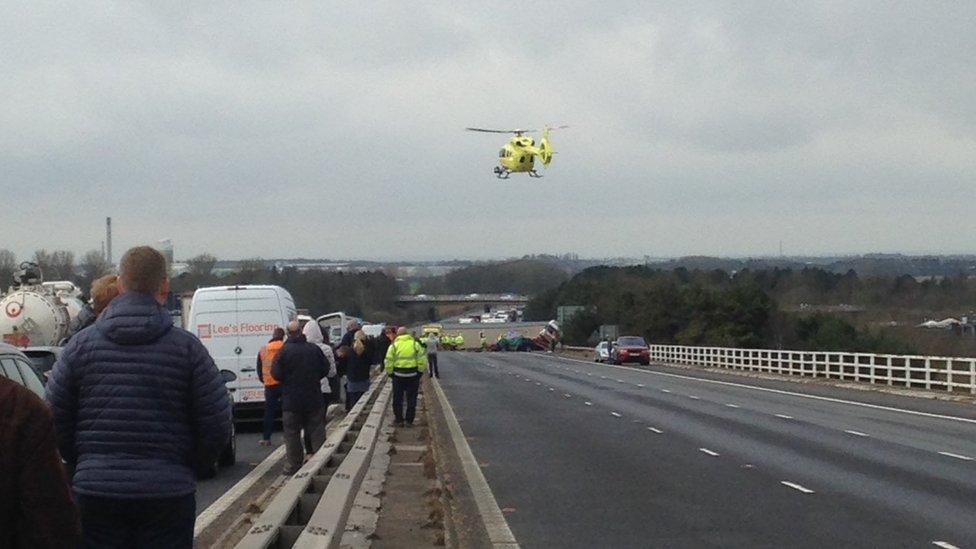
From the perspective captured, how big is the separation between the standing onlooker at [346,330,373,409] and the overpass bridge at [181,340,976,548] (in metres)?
0.28

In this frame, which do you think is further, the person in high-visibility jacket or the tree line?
the tree line

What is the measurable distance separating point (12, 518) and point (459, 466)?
14.8 metres

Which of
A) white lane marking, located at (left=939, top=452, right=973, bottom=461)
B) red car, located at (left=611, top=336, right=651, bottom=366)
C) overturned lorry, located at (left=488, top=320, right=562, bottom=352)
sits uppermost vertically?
white lane marking, located at (left=939, top=452, right=973, bottom=461)

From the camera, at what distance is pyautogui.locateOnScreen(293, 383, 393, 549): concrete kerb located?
878 centimetres

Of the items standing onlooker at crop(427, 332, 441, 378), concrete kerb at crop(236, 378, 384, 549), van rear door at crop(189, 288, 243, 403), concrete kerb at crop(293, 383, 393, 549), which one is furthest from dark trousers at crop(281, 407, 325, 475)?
standing onlooker at crop(427, 332, 441, 378)

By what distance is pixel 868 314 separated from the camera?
133 metres

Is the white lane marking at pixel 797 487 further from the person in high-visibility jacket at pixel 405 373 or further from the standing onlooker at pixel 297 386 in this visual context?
the person in high-visibility jacket at pixel 405 373

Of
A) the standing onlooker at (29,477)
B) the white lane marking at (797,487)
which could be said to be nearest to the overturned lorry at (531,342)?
the white lane marking at (797,487)

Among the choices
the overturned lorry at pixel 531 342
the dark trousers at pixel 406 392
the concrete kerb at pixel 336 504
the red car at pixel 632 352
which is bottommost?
the overturned lorry at pixel 531 342

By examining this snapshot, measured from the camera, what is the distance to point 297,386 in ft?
56.7

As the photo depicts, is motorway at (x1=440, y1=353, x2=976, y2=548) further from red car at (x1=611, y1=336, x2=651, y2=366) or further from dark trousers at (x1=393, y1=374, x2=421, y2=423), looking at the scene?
red car at (x1=611, y1=336, x2=651, y2=366)

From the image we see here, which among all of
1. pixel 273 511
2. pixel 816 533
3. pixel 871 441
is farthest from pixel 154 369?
pixel 871 441

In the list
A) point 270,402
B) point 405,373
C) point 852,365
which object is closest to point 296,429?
point 270,402

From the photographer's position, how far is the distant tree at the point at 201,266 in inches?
3182
